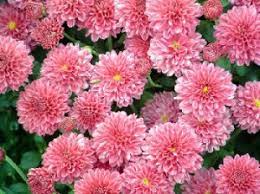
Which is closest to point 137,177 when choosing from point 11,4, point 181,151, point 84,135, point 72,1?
point 181,151

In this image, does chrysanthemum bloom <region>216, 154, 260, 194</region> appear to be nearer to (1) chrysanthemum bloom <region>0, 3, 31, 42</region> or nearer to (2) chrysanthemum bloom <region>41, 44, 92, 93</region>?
(2) chrysanthemum bloom <region>41, 44, 92, 93</region>

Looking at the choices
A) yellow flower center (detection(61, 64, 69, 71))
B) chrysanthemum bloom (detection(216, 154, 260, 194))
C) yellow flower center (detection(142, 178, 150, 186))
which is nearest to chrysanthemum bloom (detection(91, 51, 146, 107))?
yellow flower center (detection(61, 64, 69, 71))

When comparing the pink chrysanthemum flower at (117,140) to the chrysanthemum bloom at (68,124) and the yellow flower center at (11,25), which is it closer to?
the chrysanthemum bloom at (68,124)

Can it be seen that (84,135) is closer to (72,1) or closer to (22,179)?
(22,179)

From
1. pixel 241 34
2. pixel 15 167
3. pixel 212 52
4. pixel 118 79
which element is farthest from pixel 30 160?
pixel 241 34

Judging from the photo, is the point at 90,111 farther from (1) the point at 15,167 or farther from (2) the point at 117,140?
(1) the point at 15,167

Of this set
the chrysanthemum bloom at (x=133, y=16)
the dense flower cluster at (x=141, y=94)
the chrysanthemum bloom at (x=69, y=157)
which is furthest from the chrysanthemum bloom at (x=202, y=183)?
the chrysanthemum bloom at (x=133, y=16)
